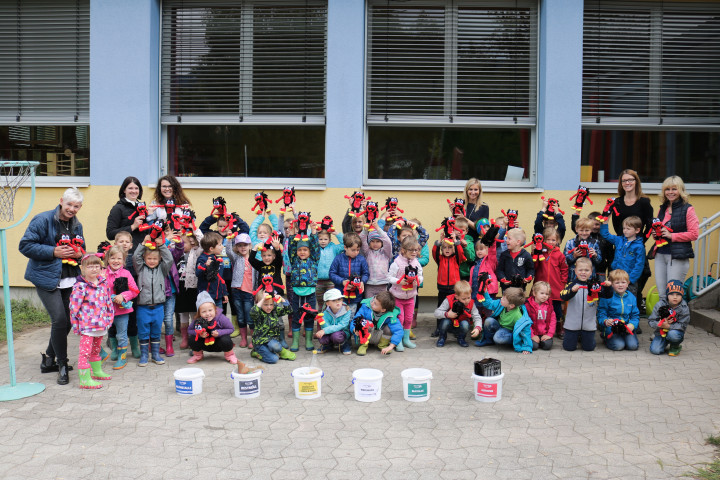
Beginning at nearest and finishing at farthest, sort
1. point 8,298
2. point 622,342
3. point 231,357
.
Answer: point 8,298 < point 231,357 < point 622,342

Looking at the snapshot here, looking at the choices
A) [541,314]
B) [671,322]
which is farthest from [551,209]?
[671,322]

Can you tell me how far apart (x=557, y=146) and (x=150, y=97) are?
575cm

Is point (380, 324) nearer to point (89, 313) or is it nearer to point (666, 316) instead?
point (89, 313)

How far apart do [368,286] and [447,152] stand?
2805 mm

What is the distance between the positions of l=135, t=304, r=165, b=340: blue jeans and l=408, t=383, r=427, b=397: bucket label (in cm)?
286

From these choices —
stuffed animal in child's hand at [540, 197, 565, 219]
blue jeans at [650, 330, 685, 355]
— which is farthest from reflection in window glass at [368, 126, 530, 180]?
blue jeans at [650, 330, 685, 355]

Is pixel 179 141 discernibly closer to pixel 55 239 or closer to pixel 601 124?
pixel 55 239

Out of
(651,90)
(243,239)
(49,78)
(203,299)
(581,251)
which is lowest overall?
(203,299)

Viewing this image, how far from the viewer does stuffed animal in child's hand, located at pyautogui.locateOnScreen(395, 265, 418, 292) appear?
694cm

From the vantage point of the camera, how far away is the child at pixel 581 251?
7.22 m

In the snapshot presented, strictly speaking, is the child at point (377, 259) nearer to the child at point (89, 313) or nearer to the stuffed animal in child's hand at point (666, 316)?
the child at point (89, 313)

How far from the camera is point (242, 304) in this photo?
7.12m

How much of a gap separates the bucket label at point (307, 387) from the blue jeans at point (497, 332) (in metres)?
2.49

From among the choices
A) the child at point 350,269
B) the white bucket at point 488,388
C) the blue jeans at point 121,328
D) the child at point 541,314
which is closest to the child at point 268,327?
the child at point 350,269
